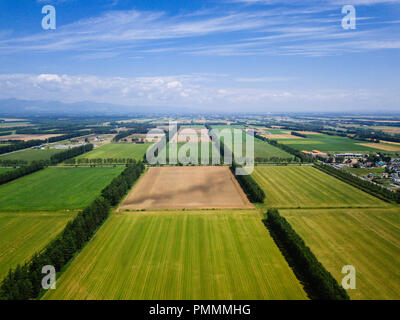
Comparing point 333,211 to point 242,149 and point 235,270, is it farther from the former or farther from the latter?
point 242,149

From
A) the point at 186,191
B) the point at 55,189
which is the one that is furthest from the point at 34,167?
the point at 186,191

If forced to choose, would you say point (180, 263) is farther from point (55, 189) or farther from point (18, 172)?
point (18, 172)

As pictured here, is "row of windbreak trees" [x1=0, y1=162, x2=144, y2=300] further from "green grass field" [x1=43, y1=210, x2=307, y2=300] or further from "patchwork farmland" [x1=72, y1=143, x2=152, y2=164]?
"patchwork farmland" [x1=72, y1=143, x2=152, y2=164]

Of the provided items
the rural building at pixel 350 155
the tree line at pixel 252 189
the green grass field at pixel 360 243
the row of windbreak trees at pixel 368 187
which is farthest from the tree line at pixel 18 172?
the rural building at pixel 350 155

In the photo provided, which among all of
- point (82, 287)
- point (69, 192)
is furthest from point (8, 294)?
point (69, 192)

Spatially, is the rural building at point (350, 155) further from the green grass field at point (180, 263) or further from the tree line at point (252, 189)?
the green grass field at point (180, 263)
